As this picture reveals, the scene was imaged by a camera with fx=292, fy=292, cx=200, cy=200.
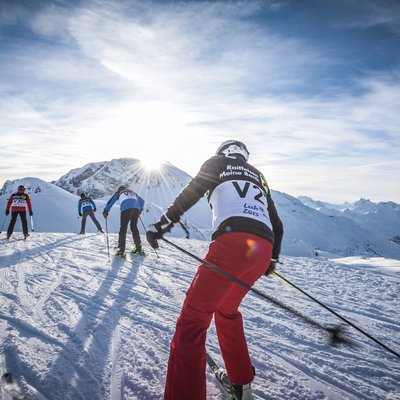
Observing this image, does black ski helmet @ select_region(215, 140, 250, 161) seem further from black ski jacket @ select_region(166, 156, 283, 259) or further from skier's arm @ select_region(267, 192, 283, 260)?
skier's arm @ select_region(267, 192, 283, 260)

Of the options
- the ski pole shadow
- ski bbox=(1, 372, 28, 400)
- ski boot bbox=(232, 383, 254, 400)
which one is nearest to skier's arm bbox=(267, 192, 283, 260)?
ski boot bbox=(232, 383, 254, 400)

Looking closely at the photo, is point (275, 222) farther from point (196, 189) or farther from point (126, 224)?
point (126, 224)

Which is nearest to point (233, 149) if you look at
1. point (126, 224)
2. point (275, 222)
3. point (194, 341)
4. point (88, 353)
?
point (275, 222)

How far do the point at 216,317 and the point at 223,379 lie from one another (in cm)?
65

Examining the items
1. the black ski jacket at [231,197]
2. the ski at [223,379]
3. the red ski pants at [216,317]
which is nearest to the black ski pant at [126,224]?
the ski at [223,379]

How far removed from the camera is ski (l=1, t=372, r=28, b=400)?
2.37 meters

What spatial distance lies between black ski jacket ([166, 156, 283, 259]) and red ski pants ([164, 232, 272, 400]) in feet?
0.36

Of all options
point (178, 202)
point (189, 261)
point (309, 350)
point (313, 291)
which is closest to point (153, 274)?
point (189, 261)

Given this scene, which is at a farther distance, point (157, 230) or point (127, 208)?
point (127, 208)

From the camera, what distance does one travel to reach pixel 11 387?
2.46 meters

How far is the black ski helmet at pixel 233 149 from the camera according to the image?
9.97ft

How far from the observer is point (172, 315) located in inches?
172

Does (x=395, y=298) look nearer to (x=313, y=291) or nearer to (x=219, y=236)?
(x=313, y=291)

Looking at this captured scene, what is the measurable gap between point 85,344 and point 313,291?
481 centimetres
